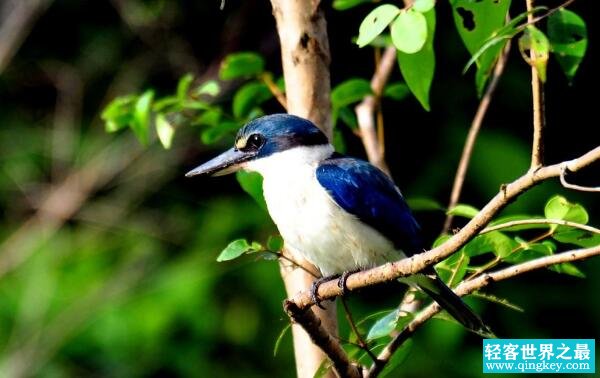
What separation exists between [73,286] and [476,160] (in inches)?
63.3

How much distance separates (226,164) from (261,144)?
0.30 ft

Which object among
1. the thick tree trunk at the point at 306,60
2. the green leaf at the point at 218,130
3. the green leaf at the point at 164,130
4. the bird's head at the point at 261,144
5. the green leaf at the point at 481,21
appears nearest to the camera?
the green leaf at the point at 481,21

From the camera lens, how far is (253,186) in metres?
2.34

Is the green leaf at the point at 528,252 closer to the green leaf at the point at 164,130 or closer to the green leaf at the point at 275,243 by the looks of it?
the green leaf at the point at 275,243

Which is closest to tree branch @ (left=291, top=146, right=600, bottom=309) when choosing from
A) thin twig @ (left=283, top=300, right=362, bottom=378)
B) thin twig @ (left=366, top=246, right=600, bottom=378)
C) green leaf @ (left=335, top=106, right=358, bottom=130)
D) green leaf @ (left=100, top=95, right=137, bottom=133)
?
thin twig @ (left=283, top=300, right=362, bottom=378)

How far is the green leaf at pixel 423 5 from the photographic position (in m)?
1.62

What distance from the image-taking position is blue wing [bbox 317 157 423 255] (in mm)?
2307

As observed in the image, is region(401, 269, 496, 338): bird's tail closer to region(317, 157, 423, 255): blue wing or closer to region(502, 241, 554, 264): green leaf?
region(502, 241, 554, 264): green leaf

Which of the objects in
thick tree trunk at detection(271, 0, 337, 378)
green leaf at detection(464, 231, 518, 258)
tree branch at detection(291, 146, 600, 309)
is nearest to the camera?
tree branch at detection(291, 146, 600, 309)

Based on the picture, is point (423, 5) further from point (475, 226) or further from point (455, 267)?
point (455, 267)

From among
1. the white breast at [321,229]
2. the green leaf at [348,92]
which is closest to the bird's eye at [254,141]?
the white breast at [321,229]

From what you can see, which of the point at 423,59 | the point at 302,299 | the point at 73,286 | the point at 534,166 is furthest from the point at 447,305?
the point at 73,286

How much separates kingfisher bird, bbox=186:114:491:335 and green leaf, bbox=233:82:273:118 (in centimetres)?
26

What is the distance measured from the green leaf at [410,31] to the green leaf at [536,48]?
0.49ft
